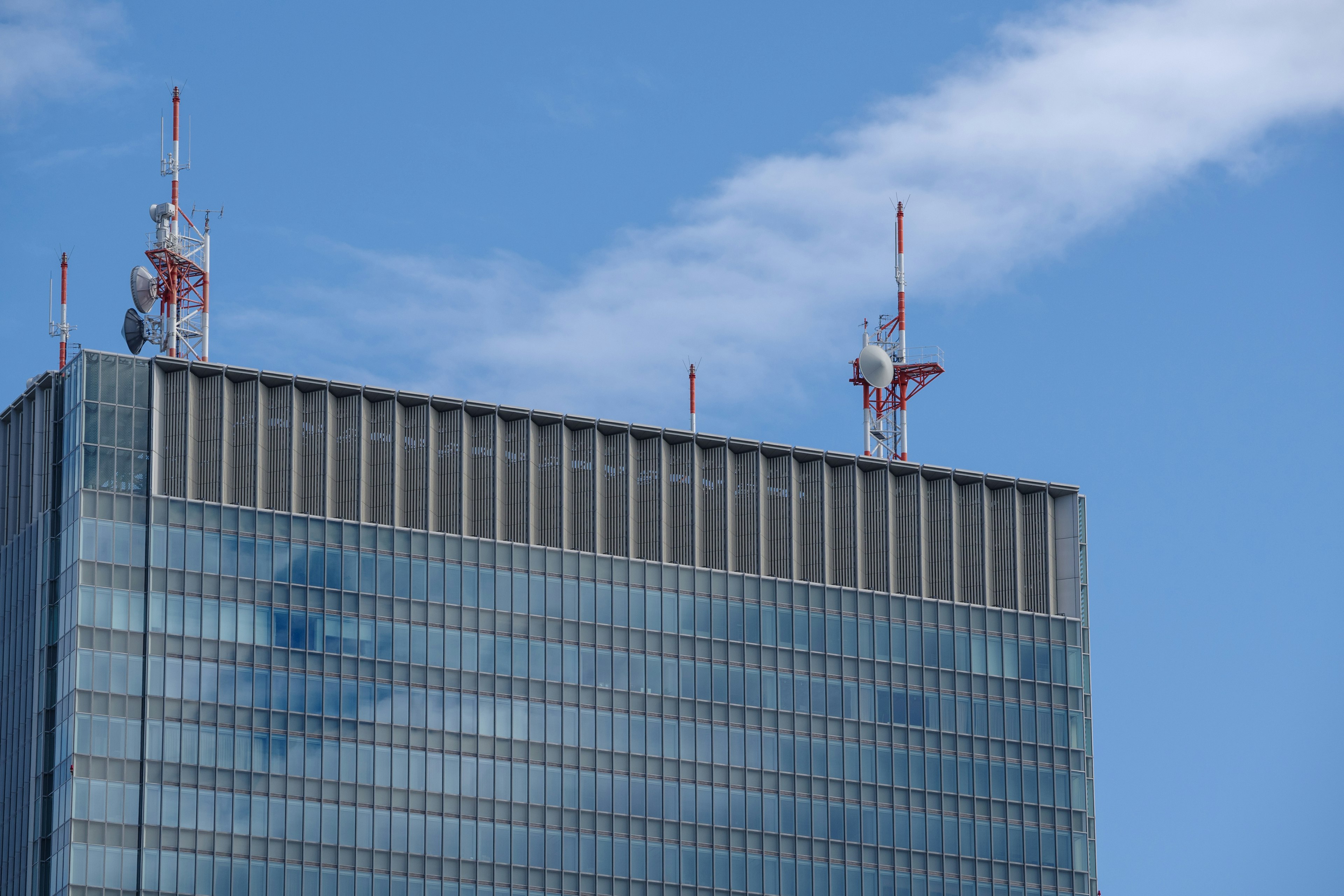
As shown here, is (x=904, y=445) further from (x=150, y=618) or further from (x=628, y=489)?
(x=150, y=618)

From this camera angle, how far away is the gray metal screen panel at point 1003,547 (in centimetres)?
18075

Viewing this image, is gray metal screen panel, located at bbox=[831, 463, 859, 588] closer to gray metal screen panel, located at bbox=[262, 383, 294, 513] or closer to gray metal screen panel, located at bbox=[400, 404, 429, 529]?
gray metal screen panel, located at bbox=[400, 404, 429, 529]

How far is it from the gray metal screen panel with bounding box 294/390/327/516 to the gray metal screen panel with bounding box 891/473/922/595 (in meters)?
35.9

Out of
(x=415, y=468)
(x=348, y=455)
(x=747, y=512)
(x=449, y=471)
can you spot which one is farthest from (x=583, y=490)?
(x=348, y=455)

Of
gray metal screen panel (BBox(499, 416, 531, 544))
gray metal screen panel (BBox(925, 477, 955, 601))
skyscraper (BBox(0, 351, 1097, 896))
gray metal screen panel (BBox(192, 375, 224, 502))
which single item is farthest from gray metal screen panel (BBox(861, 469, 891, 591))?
gray metal screen panel (BBox(192, 375, 224, 502))

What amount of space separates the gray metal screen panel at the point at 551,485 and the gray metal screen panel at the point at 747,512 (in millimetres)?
11172

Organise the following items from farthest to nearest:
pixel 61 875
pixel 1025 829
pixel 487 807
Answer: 1. pixel 1025 829
2. pixel 487 807
3. pixel 61 875

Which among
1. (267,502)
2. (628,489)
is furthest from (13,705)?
(628,489)

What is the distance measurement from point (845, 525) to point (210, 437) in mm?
39243

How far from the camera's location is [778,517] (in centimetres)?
17562

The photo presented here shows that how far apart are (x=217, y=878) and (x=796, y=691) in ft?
122

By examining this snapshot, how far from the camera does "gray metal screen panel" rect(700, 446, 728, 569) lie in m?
174

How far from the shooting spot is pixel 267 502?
163 meters

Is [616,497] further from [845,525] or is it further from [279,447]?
[279,447]
